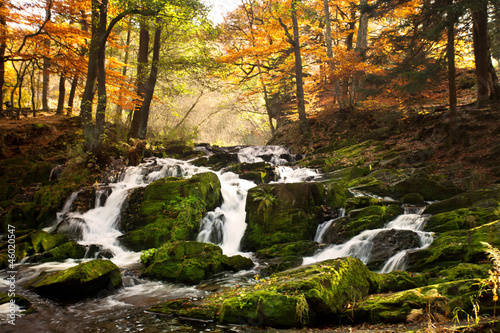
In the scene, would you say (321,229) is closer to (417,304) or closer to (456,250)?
(456,250)

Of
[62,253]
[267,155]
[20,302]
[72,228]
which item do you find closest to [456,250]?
[20,302]

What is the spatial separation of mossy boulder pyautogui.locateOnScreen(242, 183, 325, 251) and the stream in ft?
1.31

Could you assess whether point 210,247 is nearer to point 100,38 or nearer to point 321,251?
point 321,251

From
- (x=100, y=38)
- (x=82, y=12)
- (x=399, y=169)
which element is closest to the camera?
(x=399, y=169)

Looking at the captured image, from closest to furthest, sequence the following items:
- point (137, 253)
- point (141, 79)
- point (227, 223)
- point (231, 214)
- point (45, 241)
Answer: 1. point (45, 241)
2. point (137, 253)
3. point (227, 223)
4. point (231, 214)
5. point (141, 79)

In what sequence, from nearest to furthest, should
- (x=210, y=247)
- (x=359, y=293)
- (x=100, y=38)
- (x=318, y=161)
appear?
(x=359, y=293) → (x=210, y=247) → (x=100, y=38) → (x=318, y=161)

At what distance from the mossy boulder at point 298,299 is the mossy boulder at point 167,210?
15.2ft

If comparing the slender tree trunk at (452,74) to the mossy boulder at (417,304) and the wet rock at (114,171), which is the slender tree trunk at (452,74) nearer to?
the mossy boulder at (417,304)

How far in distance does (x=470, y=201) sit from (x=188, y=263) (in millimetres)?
6762

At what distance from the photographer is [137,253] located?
9180 mm

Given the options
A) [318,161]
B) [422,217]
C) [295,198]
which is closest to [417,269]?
[422,217]

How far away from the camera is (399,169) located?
442 inches

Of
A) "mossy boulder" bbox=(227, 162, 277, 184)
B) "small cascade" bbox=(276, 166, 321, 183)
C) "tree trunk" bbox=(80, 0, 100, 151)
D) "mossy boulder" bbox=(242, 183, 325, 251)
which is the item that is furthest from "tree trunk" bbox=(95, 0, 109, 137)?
"small cascade" bbox=(276, 166, 321, 183)

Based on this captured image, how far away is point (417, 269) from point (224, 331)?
372cm
